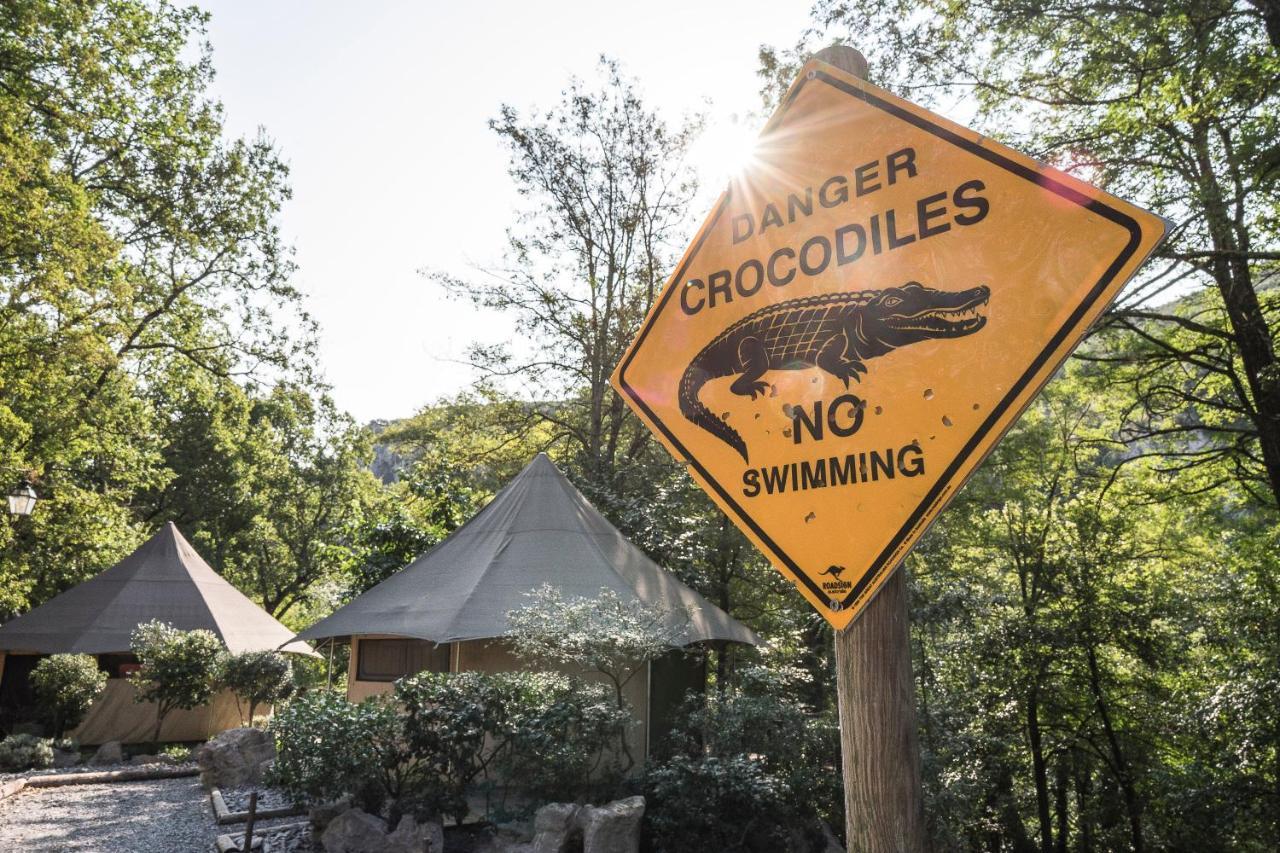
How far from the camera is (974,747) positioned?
29.6 feet

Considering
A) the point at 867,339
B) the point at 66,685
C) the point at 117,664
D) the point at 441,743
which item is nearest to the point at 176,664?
the point at 66,685

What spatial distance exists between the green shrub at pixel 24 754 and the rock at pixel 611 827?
41.3 ft

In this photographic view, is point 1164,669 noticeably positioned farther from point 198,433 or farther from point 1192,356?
point 198,433

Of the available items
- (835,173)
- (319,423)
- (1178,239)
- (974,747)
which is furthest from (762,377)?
(319,423)

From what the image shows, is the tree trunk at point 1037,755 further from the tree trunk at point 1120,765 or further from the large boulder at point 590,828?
Answer: the large boulder at point 590,828

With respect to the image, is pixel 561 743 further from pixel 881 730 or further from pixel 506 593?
pixel 881 730

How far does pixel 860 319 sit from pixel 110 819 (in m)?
12.0

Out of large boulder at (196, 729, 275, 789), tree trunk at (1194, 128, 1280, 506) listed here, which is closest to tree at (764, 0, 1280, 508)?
tree trunk at (1194, 128, 1280, 506)

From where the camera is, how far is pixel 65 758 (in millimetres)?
14867

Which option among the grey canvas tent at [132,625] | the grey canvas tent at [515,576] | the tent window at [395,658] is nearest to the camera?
the grey canvas tent at [515,576]

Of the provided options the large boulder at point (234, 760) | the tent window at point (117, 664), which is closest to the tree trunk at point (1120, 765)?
the large boulder at point (234, 760)

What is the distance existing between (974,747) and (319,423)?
1025 inches

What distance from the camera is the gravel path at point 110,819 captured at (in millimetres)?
8578

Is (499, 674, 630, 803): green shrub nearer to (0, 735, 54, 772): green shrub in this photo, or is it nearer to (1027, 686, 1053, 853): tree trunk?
(1027, 686, 1053, 853): tree trunk
